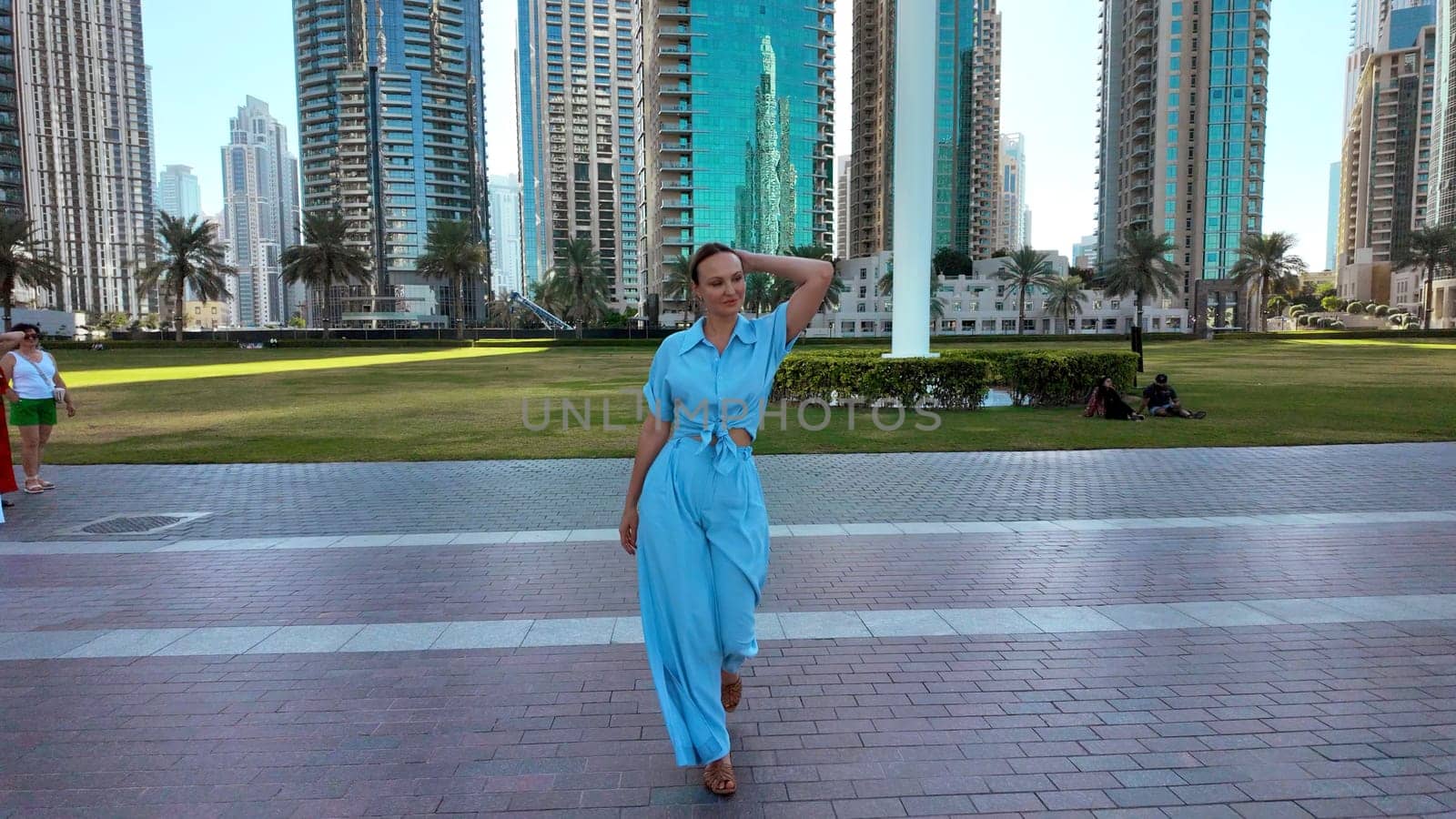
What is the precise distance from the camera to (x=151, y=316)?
113m

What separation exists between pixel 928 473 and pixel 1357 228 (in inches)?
6904

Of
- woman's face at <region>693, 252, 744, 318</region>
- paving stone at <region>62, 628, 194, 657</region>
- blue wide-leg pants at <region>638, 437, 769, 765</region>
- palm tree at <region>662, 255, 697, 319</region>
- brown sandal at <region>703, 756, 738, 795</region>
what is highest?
palm tree at <region>662, 255, 697, 319</region>

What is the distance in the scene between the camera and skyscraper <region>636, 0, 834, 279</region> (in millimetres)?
90688

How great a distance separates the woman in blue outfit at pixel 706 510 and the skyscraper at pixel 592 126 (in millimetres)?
147716

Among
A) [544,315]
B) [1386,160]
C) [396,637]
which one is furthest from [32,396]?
[1386,160]

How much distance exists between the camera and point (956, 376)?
16.9 meters

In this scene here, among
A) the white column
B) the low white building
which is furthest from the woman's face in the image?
the low white building

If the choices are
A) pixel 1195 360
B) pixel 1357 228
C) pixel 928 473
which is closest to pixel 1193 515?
pixel 928 473

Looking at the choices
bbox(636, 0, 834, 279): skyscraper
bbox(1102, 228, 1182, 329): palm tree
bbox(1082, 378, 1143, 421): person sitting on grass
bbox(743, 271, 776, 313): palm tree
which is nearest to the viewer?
bbox(1082, 378, 1143, 421): person sitting on grass

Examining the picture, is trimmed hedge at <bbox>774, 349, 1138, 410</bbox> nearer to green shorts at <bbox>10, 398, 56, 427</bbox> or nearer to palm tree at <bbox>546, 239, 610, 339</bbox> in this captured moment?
green shorts at <bbox>10, 398, 56, 427</bbox>

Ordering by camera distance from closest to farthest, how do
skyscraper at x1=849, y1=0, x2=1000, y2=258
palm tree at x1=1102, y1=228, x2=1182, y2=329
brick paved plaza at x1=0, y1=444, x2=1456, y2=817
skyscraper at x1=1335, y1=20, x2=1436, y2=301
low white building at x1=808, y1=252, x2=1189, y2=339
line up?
brick paved plaza at x1=0, y1=444, x2=1456, y2=817, palm tree at x1=1102, y1=228, x2=1182, y2=329, low white building at x1=808, y1=252, x2=1189, y2=339, skyscraper at x1=849, y1=0, x2=1000, y2=258, skyscraper at x1=1335, y1=20, x2=1436, y2=301

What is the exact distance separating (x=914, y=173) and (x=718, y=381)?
17.3 meters

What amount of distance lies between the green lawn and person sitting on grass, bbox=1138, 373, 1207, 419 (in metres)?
0.51

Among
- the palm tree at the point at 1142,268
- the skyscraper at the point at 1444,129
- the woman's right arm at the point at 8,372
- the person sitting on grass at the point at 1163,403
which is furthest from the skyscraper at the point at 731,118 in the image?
the woman's right arm at the point at 8,372
